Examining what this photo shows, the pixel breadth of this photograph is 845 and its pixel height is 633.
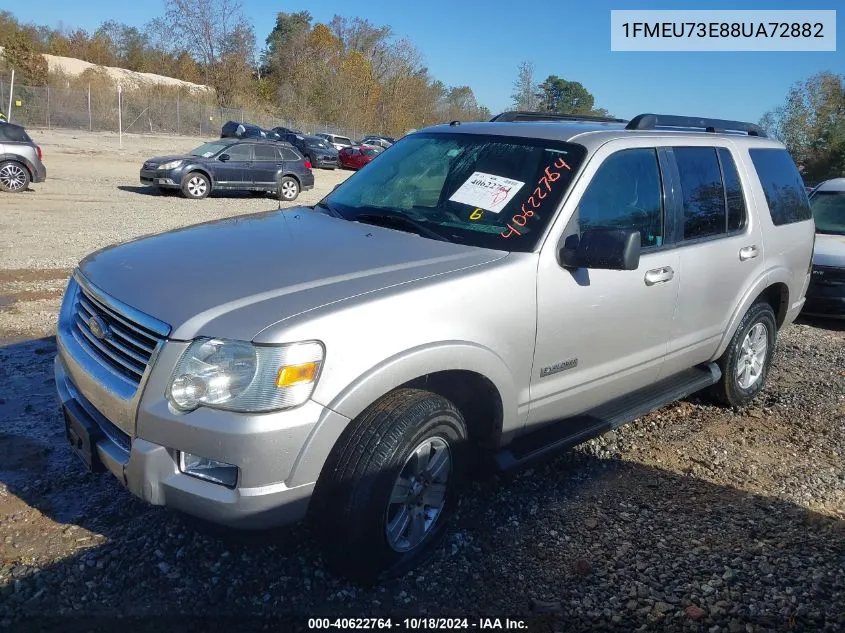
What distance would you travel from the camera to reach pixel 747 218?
473 centimetres

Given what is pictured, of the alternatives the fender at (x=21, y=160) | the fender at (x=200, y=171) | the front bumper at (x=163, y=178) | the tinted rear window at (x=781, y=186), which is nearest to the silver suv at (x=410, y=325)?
the tinted rear window at (x=781, y=186)

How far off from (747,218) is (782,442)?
1511mm

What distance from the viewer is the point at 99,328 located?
294 cm

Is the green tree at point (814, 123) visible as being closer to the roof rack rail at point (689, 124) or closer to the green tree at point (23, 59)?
the roof rack rail at point (689, 124)

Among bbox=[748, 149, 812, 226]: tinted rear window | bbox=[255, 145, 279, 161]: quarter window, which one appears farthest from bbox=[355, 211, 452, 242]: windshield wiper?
bbox=[255, 145, 279, 161]: quarter window

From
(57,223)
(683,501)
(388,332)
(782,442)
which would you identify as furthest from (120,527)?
(57,223)

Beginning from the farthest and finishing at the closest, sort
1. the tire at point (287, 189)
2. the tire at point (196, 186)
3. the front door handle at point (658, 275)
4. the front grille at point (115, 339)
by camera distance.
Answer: the tire at point (287, 189), the tire at point (196, 186), the front door handle at point (658, 275), the front grille at point (115, 339)

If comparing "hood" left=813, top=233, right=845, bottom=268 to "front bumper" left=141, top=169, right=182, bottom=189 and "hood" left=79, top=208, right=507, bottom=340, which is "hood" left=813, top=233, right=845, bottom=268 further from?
"front bumper" left=141, top=169, right=182, bottom=189

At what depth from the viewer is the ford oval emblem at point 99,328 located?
291 centimetres

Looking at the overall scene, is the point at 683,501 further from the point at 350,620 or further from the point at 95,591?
the point at 95,591

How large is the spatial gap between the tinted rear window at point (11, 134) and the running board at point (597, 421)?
1560cm

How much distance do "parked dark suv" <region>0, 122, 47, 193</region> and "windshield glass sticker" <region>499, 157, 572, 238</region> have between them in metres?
15.1

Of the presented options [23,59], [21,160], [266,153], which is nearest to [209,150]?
[266,153]

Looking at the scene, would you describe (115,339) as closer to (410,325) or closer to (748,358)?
(410,325)
